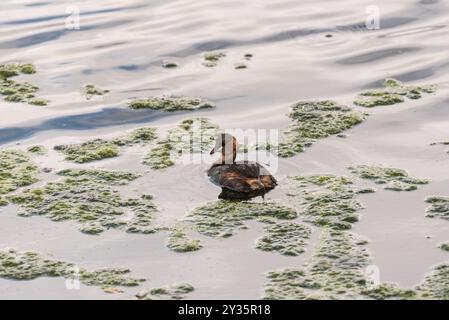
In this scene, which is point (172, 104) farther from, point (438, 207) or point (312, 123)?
point (438, 207)

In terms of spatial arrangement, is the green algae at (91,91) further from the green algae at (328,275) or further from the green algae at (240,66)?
the green algae at (328,275)

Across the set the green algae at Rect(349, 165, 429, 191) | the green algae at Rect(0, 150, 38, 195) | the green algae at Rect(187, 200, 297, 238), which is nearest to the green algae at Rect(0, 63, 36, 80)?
the green algae at Rect(0, 150, 38, 195)

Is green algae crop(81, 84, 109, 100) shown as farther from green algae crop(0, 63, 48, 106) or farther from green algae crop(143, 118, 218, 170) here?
green algae crop(143, 118, 218, 170)

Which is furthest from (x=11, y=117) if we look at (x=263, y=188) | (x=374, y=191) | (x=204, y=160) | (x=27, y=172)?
(x=374, y=191)

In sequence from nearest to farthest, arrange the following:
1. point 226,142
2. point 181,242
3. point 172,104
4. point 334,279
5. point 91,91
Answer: point 334,279 → point 181,242 → point 226,142 → point 172,104 → point 91,91

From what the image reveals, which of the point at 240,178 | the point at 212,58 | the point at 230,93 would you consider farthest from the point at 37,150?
the point at 212,58
